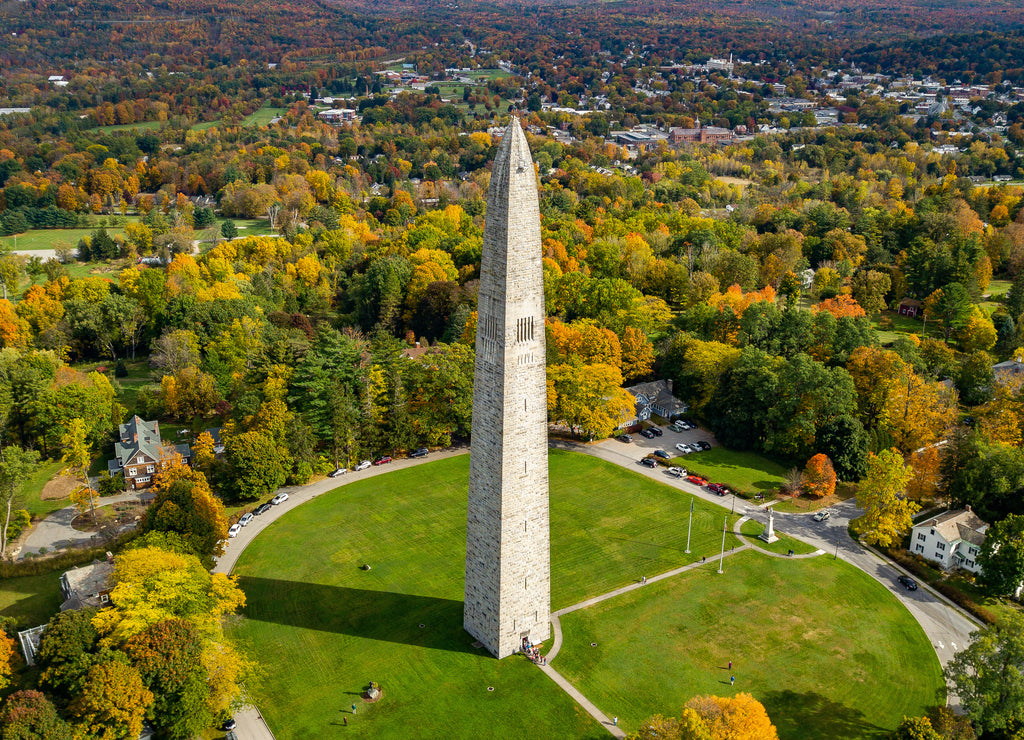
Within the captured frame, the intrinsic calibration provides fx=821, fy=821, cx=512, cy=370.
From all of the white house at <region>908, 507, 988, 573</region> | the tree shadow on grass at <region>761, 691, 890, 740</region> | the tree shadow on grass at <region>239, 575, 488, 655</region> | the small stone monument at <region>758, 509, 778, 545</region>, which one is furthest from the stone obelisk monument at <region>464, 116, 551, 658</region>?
the white house at <region>908, 507, 988, 573</region>

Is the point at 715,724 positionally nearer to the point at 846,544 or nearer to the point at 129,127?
the point at 846,544

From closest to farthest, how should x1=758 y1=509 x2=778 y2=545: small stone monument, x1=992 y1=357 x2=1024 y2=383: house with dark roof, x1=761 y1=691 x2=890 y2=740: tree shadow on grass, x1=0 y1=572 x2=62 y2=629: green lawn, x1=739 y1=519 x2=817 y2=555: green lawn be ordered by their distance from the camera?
x1=761 y1=691 x2=890 y2=740: tree shadow on grass → x1=0 y1=572 x2=62 y2=629: green lawn → x1=739 y1=519 x2=817 y2=555: green lawn → x1=758 y1=509 x2=778 y2=545: small stone monument → x1=992 y1=357 x2=1024 y2=383: house with dark roof

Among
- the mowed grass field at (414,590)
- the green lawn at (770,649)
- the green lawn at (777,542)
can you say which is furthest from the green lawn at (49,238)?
the green lawn at (770,649)

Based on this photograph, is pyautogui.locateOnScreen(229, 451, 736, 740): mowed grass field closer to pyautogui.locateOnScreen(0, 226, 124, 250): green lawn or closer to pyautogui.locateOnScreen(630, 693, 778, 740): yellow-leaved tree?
pyautogui.locateOnScreen(630, 693, 778, 740): yellow-leaved tree

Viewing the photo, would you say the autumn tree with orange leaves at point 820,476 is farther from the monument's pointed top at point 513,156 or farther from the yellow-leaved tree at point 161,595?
the yellow-leaved tree at point 161,595

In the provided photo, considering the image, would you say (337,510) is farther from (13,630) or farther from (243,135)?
(243,135)

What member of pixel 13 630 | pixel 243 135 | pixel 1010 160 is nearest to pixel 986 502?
pixel 13 630

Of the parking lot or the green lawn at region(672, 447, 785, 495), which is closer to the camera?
the green lawn at region(672, 447, 785, 495)
